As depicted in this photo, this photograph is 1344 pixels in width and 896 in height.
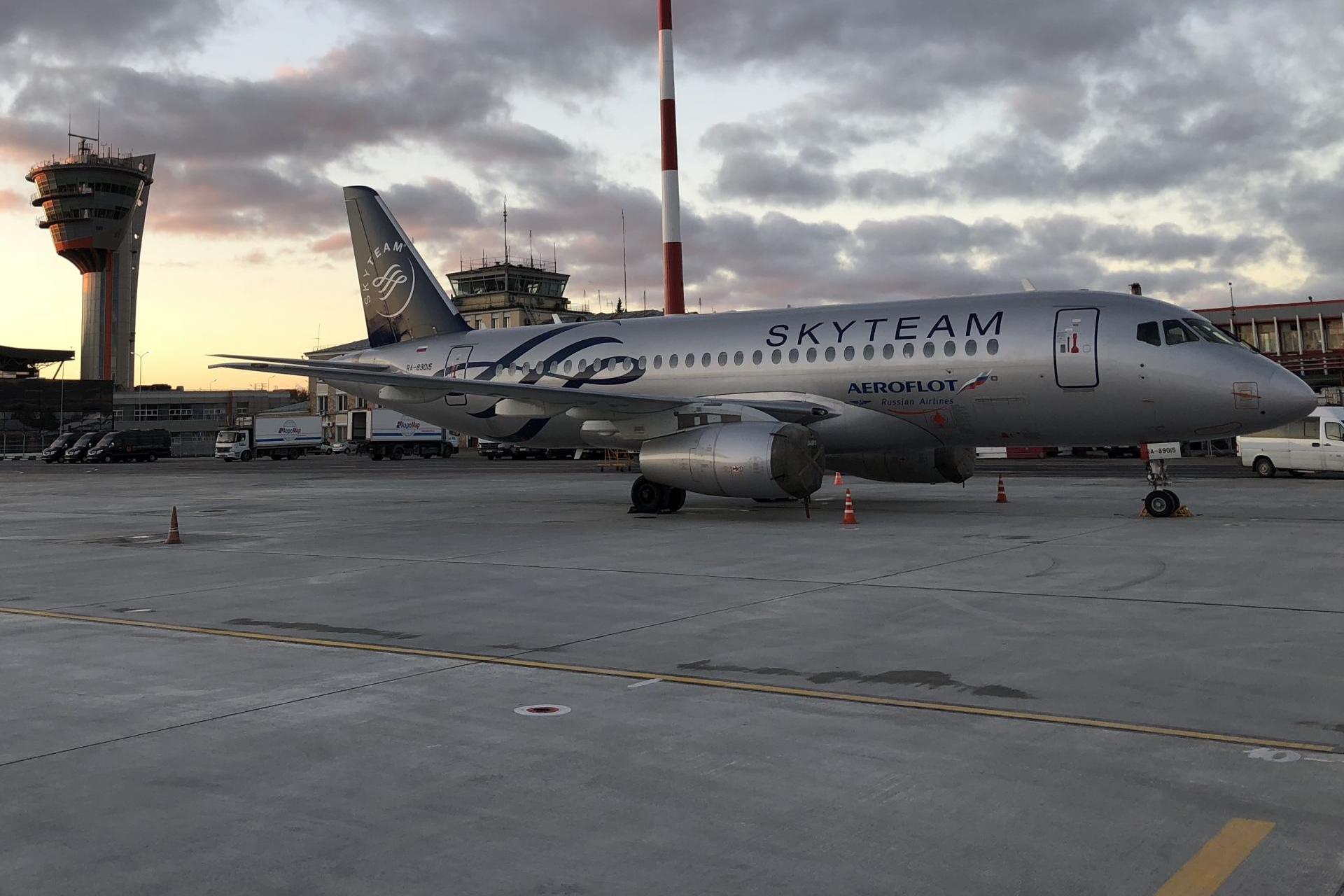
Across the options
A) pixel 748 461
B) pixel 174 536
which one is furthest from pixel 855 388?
pixel 174 536

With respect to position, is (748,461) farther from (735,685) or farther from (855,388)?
(735,685)

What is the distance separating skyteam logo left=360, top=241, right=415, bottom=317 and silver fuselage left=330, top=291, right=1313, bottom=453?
4557mm

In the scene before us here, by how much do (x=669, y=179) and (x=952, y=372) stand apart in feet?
116

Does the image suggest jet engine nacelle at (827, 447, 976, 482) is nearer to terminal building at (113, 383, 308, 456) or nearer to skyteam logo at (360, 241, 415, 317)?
skyteam logo at (360, 241, 415, 317)

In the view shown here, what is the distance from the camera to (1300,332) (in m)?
64.2

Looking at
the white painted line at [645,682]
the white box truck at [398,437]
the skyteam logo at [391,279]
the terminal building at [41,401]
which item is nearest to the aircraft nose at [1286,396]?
the white painted line at [645,682]

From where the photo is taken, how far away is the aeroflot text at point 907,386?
736 inches

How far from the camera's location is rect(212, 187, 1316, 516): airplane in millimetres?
17359

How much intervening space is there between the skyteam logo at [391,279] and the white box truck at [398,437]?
4016 centimetres

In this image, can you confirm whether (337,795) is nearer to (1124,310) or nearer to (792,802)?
(792,802)

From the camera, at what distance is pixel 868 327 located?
64.6 ft

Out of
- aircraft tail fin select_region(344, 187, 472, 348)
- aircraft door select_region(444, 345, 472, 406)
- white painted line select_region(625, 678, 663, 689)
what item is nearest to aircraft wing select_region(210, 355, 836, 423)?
aircraft door select_region(444, 345, 472, 406)

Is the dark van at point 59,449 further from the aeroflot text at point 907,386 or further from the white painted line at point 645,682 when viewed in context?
the white painted line at point 645,682

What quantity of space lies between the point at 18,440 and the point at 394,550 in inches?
4793
